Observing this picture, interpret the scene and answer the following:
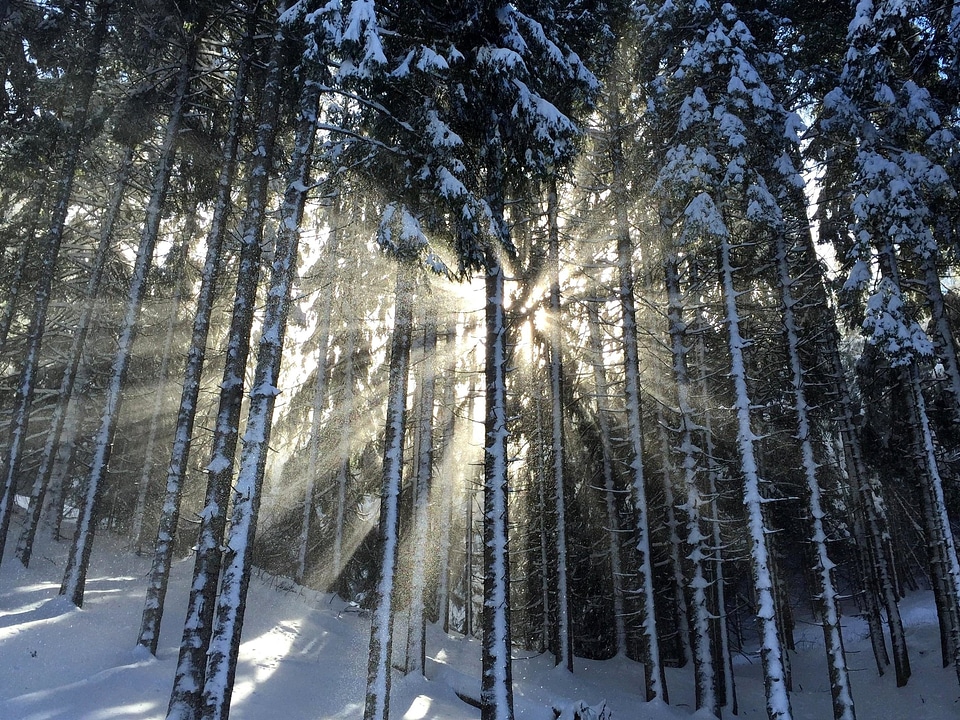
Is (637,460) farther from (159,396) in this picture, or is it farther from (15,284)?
(15,284)

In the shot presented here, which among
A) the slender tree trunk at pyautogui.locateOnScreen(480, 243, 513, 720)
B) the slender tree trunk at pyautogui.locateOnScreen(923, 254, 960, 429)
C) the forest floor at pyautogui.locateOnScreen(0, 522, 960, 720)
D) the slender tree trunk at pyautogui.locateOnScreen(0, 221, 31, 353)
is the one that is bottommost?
the forest floor at pyautogui.locateOnScreen(0, 522, 960, 720)

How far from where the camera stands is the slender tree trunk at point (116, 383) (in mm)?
12359

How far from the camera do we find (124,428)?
22516 mm

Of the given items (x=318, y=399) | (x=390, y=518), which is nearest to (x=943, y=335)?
(x=390, y=518)

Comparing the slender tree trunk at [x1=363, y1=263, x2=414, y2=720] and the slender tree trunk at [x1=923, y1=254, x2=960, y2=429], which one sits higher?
the slender tree trunk at [x1=923, y1=254, x2=960, y2=429]

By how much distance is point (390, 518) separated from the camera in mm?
10633

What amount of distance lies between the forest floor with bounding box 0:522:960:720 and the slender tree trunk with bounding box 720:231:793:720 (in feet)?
10.1

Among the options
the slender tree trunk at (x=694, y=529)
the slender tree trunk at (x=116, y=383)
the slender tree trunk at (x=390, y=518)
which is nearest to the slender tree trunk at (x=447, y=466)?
the slender tree trunk at (x=390, y=518)

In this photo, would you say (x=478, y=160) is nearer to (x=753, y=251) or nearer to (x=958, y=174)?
(x=753, y=251)

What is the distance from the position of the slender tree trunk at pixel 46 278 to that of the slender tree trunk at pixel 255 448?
892cm

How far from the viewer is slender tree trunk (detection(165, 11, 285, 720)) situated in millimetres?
7977

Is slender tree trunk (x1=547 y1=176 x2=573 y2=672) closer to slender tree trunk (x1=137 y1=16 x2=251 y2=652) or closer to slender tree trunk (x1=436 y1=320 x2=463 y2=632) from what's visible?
slender tree trunk (x1=436 y1=320 x2=463 y2=632)

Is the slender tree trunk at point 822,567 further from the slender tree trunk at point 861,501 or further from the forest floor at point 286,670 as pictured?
the forest floor at point 286,670

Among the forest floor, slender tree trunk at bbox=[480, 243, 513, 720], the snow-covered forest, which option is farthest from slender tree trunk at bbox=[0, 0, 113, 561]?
slender tree trunk at bbox=[480, 243, 513, 720]
